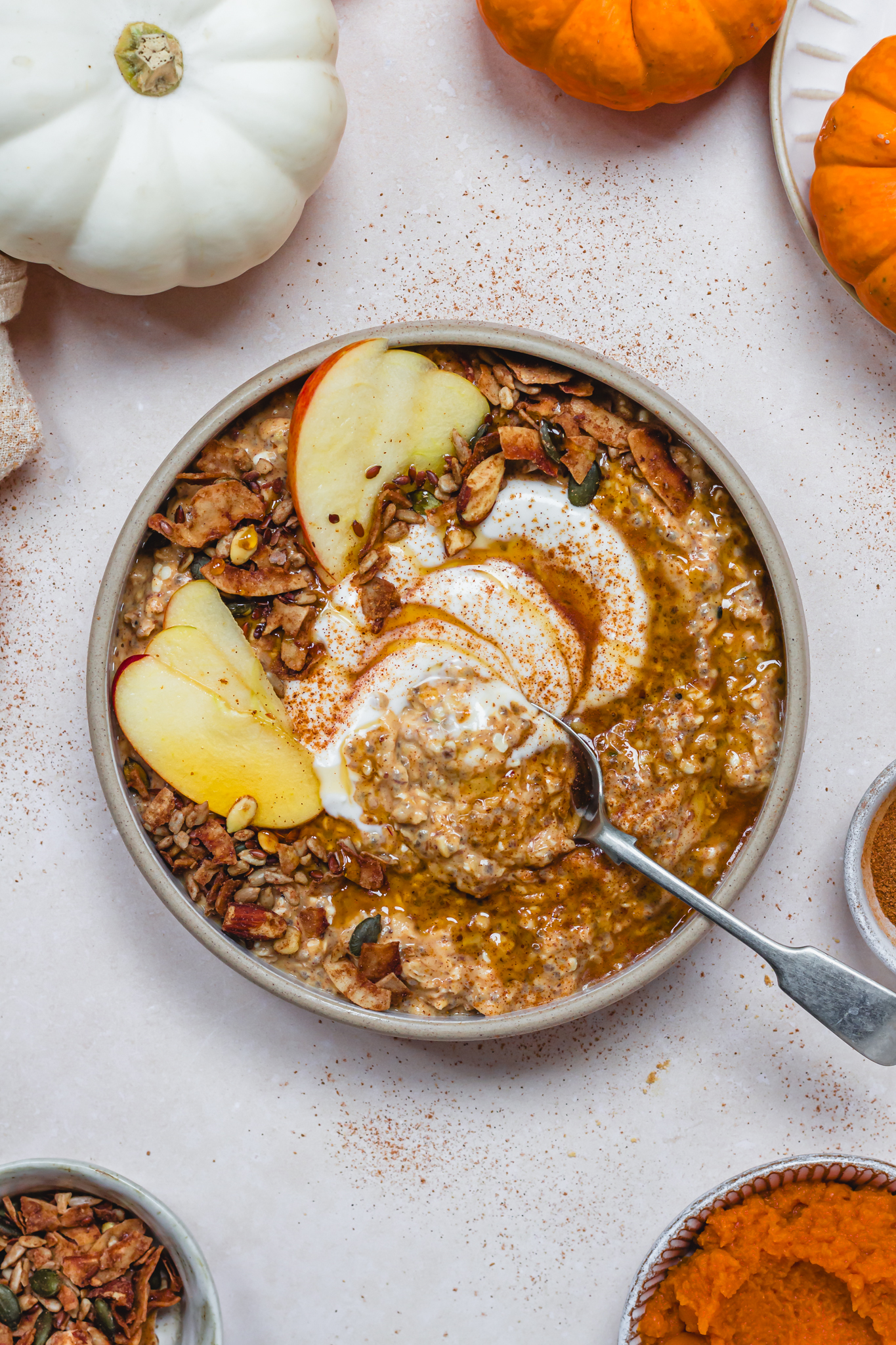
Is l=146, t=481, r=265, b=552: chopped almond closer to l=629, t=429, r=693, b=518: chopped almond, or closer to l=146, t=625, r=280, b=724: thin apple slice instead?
l=146, t=625, r=280, b=724: thin apple slice

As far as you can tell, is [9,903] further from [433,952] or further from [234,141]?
[234,141]

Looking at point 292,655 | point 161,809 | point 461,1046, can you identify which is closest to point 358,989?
point 461,1046

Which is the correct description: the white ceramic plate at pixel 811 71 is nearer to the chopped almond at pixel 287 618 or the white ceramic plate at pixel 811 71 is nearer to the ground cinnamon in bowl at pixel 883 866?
the ground cinnamon in bowl at pixel 883 866

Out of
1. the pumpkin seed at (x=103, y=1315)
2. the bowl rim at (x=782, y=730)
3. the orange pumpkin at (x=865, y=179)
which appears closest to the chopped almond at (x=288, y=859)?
the bowl rim at (x=782, y=730)

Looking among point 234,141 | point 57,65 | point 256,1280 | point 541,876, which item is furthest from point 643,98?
point 256,1280

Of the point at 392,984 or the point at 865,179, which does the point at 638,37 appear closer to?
the point at 865,179

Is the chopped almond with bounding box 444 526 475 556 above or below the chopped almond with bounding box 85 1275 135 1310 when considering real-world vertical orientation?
above

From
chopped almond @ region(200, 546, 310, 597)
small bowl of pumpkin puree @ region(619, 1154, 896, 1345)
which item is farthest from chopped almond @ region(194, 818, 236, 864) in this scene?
small bowl of pumpkin puree @ region(619, 1154, 896, 1345)
